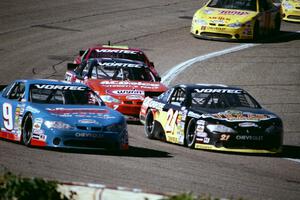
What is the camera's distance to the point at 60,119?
45.9ft

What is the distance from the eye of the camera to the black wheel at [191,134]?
15.6 meters

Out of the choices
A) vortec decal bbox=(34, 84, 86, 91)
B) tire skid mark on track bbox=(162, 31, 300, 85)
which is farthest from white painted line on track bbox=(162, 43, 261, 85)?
vortec decal bbox=(34, 84, 86, 91)

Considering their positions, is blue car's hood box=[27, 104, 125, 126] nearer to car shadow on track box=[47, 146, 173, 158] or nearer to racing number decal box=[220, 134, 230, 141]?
car shadow on track box=[47, 146, 173, 158]

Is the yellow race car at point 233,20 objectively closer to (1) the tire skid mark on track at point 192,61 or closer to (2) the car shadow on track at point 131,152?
(1) the tire skid mark on track at point 192,61

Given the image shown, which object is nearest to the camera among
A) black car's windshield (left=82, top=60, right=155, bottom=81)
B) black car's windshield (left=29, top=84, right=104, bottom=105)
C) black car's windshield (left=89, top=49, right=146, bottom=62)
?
black car's windshield (left=29, top=84, right=104, bottom=105)

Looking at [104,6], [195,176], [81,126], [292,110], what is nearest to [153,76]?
[292,110]

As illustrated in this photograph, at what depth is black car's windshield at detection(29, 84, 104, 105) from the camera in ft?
49.6

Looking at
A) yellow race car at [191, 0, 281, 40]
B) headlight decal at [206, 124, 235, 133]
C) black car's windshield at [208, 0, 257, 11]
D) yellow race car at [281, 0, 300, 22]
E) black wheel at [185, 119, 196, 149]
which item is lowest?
yellow race car at [281, 0, 300, 22]

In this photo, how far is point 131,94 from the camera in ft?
62.0

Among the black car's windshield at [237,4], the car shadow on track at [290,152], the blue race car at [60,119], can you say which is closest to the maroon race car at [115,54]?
the black car's windshield at [237,4]

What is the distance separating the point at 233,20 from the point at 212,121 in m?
13.2

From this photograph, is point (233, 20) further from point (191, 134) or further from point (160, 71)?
point (191, 134)

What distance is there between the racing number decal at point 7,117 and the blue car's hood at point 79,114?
60cm

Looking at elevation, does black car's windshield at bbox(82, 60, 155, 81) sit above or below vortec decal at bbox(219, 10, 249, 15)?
above
